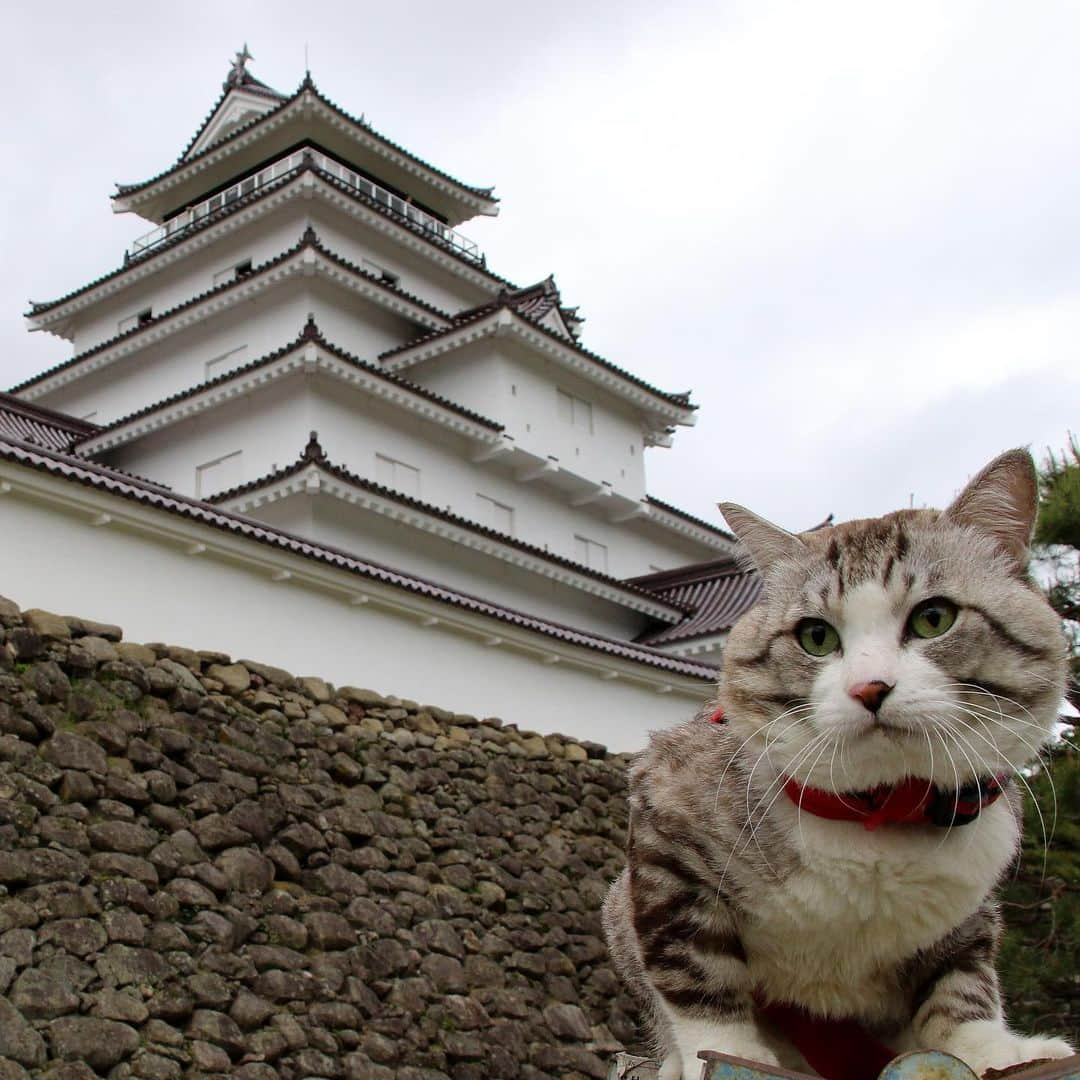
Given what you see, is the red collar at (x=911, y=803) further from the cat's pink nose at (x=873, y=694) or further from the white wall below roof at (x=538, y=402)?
the white wall below roof at (x=538, y=402)

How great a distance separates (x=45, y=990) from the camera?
19.8 feet

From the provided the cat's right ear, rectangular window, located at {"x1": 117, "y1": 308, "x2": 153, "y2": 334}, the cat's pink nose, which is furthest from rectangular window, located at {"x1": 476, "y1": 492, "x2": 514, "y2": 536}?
the cat's pink nose

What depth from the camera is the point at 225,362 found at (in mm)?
20406

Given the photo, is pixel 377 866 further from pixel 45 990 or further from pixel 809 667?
pixel 809 667

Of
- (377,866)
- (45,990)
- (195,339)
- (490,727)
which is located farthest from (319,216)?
(45,990)

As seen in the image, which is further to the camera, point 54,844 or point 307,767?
point 307,767

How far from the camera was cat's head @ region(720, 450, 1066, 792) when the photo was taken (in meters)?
1.46

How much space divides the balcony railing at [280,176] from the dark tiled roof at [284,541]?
12.5 meters

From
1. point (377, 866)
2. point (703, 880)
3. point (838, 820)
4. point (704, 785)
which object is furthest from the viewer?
point (377, 866)

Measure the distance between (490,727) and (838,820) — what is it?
9.37 metres

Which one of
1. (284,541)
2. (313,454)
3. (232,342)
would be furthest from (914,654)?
(232,342)

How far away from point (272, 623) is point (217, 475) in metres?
9.70

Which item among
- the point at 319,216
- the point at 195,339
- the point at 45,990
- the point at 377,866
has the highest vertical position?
the point at 319,216

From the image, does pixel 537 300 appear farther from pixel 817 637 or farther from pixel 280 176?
pixel 817 637
